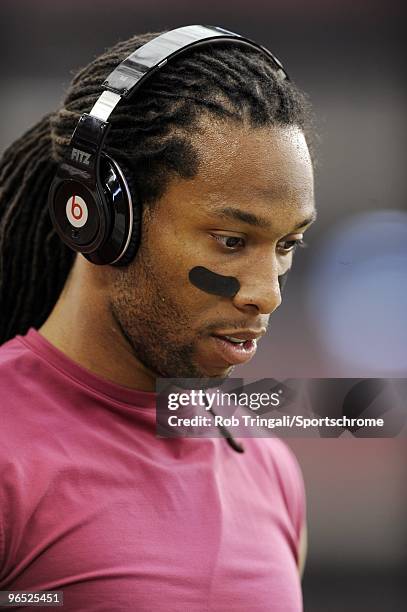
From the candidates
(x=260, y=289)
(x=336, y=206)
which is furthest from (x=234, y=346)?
(x=336, y=206)

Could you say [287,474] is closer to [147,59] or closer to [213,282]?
[213,282]

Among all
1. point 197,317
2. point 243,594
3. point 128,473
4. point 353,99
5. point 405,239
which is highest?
point 353,99

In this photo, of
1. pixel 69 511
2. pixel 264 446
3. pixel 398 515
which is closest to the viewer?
pixel 69 511

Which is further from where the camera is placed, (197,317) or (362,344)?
(362,344)

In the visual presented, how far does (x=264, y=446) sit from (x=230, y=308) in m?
0.24

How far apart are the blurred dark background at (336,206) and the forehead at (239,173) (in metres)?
0.23

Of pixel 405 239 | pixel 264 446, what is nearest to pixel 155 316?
pixel 264 446

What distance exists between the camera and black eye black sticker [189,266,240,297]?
779 millimetres

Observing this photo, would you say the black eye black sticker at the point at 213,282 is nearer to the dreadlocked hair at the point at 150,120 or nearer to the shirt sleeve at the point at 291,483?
the dreadlocked hair at the point at 150,120

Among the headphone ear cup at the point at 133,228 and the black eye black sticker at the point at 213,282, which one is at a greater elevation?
the headphone ear cup at the point at 133,228

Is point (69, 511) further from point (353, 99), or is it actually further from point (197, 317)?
point (353, 99)

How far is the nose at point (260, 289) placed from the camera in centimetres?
78

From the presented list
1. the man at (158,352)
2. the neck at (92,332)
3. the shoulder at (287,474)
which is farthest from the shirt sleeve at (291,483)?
the neck at (92,332)

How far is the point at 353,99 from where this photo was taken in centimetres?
106
